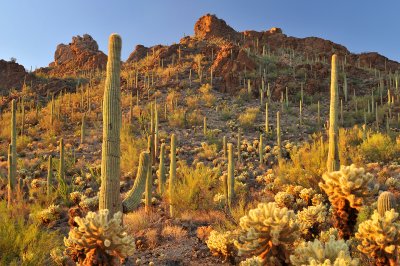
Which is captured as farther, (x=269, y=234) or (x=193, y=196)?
(x=193, y=196)

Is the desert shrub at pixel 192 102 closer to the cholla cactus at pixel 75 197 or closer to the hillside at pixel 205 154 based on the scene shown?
the hillside at pixel 205 154

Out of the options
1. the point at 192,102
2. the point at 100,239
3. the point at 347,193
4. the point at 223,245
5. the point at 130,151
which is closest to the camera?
the point at 100,239

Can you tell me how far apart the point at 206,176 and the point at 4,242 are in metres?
7.10

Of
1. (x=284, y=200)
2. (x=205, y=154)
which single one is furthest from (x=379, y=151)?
(x=205, y=154)

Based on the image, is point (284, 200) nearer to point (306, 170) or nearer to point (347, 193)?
point (306, 170)

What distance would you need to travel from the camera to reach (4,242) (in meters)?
7.39

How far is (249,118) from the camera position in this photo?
2352 centimetres

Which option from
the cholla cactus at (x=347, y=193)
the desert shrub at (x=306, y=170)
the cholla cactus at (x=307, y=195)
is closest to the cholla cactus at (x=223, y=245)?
the cholla cactus at (x=307, y=195)

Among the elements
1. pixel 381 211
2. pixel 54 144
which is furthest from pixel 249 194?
pixel 54 144

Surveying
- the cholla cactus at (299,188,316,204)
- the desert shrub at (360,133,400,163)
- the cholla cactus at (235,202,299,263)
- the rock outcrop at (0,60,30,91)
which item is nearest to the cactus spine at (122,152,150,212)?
the cholla cactus at (235,202,299,263)

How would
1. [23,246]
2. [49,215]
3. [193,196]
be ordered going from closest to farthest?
[23,246], [49,215], [193,196]

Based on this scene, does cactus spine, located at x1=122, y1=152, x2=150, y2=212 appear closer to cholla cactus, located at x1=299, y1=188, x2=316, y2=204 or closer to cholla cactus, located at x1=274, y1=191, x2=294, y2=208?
cholla cactus, located at x1=274, y1=191, x2=294, y2=208

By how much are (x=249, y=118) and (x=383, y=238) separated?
65.0ft

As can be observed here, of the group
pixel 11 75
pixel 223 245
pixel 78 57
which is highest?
pixel 78 57
